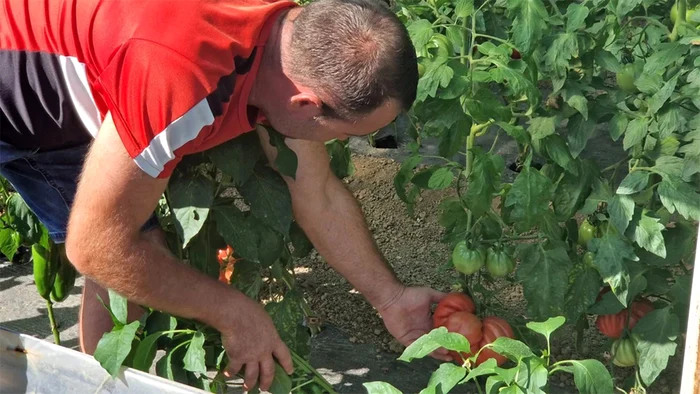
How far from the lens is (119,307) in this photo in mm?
2047

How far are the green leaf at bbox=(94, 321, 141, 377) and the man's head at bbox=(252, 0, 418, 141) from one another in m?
0.56

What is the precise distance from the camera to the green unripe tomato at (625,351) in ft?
7.55

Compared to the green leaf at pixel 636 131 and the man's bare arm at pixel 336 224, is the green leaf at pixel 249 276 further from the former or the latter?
the green leaf at pixel 636 131

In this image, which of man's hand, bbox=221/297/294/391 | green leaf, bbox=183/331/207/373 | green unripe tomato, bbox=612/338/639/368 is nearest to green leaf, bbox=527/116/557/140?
green unripe tomato, bbox=612/338/639/368

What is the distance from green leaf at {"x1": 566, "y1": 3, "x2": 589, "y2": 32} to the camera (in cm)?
218

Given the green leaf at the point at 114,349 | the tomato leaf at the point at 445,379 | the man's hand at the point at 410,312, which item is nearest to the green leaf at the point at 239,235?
the green leaf at the point at 114,349

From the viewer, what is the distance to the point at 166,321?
84.8 inches

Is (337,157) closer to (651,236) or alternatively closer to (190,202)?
(190,202)

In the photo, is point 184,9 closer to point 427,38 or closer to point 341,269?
point 427,38

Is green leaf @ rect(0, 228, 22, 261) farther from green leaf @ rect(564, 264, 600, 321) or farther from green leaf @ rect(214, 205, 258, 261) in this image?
green leaf @ rect(564, 264, 600, 321)

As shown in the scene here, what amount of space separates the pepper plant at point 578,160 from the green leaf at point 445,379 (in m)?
0.55

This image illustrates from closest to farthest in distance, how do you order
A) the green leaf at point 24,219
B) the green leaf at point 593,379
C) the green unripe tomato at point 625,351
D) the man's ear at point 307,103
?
the green leaf at point 593,379
the man's ear at point 307,103
the green unripe tomato at point 625,351
the green leaf at point 24,219

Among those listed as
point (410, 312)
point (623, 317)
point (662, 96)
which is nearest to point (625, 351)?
point (623, 317)

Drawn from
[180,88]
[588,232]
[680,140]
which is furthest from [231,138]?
[680,140]
